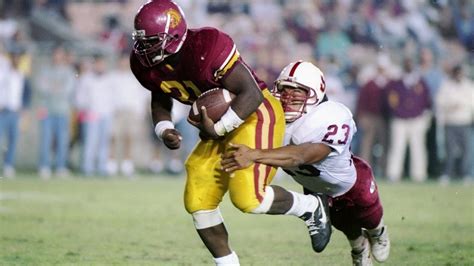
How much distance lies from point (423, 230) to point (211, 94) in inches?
154

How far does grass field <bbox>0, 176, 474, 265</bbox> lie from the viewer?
7105 mm

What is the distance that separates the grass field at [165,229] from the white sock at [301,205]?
1.04m

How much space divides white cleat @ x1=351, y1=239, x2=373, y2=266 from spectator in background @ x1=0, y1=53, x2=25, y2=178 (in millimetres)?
9007

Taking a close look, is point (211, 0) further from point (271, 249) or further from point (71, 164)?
point (271, 249)

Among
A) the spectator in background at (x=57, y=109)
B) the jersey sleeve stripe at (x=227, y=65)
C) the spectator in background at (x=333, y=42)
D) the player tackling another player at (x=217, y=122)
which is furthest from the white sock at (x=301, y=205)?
the spectator in background at (x=333, y=42)

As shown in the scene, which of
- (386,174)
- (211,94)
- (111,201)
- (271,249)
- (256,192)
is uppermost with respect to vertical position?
(211,94)

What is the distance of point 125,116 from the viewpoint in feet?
50.6

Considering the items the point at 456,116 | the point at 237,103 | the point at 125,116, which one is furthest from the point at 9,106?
the point at 237,103

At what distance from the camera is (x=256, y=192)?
556cm

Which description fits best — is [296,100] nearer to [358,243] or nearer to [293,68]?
[293,68]

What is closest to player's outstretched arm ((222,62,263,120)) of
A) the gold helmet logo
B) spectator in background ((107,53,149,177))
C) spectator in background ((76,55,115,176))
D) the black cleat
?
the gold helmet logo

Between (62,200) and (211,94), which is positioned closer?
(211,94)

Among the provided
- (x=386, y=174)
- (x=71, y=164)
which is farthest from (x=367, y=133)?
(x=71, y=164)

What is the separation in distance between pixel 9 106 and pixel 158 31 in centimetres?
963
